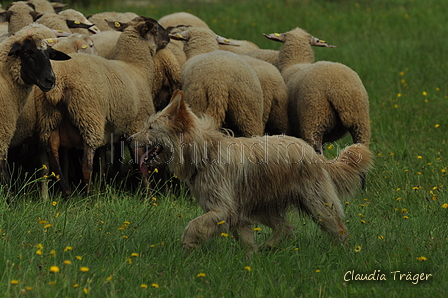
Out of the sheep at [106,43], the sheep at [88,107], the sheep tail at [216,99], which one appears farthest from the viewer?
the sheep at [106,43]

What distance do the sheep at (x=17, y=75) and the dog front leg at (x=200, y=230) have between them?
86.8 inches

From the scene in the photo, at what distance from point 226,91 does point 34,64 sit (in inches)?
82.9

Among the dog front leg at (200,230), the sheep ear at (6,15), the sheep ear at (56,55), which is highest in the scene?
the sheep ear at (56,55)

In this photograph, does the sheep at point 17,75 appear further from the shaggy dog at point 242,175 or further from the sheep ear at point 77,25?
the sheep ear at point 77,25

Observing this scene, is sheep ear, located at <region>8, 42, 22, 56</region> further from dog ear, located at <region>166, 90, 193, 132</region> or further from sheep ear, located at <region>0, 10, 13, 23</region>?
sheep ear, located at <region>0, 10, 13, 23</region>

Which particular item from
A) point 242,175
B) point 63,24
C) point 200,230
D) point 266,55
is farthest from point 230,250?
point 266,55

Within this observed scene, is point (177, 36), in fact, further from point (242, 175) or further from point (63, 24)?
point (242, 175)

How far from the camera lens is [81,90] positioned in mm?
6535

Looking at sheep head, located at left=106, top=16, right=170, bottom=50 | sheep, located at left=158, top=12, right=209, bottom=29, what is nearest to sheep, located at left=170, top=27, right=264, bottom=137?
sheep head, located at left=106, top=16, right=170, bottom=50

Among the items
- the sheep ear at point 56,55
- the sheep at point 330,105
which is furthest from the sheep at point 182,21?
the sheep ear at point 56,55

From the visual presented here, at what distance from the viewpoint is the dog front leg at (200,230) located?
4383 mm

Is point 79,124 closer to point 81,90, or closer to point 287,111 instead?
point 81,90

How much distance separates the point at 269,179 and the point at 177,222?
1.06 metres

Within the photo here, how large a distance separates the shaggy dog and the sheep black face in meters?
1.56
